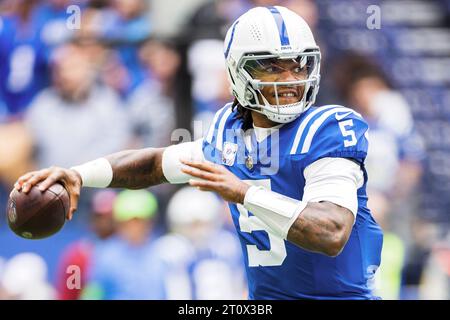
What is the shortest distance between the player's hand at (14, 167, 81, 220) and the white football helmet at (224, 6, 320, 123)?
726 millimetres

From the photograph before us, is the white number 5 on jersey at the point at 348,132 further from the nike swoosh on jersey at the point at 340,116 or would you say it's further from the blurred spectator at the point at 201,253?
the blurred spectator at the point at 201,253

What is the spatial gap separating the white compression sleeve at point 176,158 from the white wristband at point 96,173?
0.23 metres

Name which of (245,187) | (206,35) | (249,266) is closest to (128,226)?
(206,35)

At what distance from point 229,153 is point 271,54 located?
418 millimetres

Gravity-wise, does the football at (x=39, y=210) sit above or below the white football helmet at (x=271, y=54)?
below

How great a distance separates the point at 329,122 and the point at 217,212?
318 cm

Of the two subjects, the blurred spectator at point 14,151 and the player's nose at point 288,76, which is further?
the blurred spectator at point 14,151

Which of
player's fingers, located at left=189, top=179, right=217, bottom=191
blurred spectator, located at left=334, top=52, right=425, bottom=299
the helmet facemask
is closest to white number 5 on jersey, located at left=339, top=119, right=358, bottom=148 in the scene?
the helmet facemask

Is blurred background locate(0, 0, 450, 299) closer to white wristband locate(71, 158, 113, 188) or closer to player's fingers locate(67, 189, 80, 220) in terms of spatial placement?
white wristband locate(71, 158, 113, 188)

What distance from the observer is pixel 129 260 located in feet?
21.7

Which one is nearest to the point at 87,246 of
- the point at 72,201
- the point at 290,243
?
the point at 72,201

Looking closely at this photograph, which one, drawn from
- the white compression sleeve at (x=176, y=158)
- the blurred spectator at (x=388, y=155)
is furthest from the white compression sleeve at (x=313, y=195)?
the blurred spectator at (x=388, y=155)

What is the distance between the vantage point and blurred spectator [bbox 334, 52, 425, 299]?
695cm

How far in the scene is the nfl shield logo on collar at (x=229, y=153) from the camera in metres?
3.83
